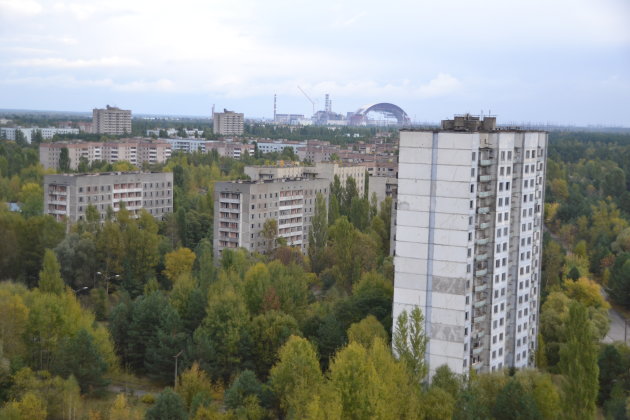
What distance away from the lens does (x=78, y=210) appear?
34312mm

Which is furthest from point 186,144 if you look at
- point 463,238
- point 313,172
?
point 463,238

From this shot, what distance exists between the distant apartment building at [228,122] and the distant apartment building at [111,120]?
42.2ft

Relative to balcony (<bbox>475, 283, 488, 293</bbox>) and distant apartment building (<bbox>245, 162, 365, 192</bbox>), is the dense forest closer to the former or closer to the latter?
balcony (<bbox>475, 283, 488, 293</bbox>)

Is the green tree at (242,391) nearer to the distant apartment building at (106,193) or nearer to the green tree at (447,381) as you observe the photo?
the green tree at (447,381)

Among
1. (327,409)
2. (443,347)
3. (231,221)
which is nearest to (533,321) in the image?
(443,347)

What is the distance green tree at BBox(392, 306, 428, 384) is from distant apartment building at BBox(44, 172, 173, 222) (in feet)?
66.8

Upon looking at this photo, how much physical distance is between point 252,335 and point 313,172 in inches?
812

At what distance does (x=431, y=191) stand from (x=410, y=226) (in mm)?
890

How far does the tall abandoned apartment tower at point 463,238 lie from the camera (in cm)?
1738

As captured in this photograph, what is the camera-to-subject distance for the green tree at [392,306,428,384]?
16625mm

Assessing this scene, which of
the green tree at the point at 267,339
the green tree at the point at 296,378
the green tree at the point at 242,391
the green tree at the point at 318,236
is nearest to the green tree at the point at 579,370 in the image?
the green tree at the point at 296,378

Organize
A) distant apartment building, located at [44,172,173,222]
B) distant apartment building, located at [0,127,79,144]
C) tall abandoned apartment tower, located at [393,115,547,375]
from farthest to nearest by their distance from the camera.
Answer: distant apartment building, located at [0,127,79,144], distant apartment building, located at [44,172,173,222], tall abandoned apartment tower, located at [393,115,547,375]

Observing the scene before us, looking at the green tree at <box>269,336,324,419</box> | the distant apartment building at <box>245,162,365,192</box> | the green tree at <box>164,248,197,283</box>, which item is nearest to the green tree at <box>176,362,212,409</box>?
the green tree at <box>269,336,324,419</box>

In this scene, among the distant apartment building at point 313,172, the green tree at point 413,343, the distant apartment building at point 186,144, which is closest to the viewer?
the green tree at point 413,343
